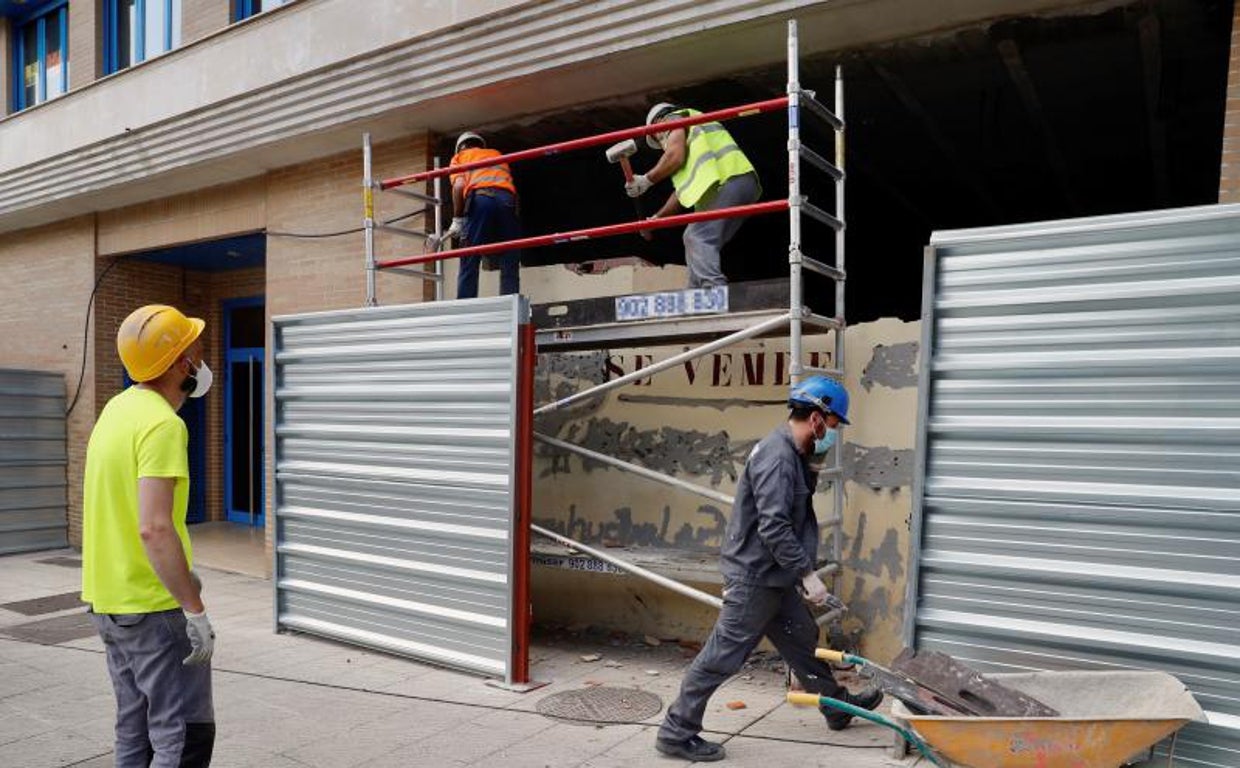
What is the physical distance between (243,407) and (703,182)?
9.53m

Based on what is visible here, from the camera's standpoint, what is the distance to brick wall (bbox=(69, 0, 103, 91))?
11.3 metres

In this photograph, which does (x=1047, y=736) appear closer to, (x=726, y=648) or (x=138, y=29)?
(x=726, y=648)

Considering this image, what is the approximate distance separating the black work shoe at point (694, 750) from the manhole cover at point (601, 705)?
24.0 inches

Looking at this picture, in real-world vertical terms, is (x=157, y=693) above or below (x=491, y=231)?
below

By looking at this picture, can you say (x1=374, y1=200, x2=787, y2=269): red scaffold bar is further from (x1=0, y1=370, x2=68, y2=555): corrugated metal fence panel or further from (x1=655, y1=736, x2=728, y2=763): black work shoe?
(x1=0, y1=370, x2=68, y2=555): corrugated metal fence panel

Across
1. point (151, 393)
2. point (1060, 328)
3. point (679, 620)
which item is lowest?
point (679, 620)

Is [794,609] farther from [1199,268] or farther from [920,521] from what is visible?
[1199,268]

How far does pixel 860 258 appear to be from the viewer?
1427 centimetres

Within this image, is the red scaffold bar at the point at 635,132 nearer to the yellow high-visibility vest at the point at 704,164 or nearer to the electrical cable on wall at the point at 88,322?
the yellow high-visibility vest at the point at 704,164

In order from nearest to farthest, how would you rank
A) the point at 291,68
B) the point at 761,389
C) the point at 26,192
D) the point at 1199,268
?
the point at 1199,268 → the point at 761,389 → the point at 291,68 → the point at 26,192

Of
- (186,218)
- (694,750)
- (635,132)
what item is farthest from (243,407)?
(694,750)

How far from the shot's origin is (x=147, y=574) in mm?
3225

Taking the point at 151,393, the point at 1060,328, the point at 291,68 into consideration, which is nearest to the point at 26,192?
the point at 291,68

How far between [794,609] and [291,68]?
6.80 metres
